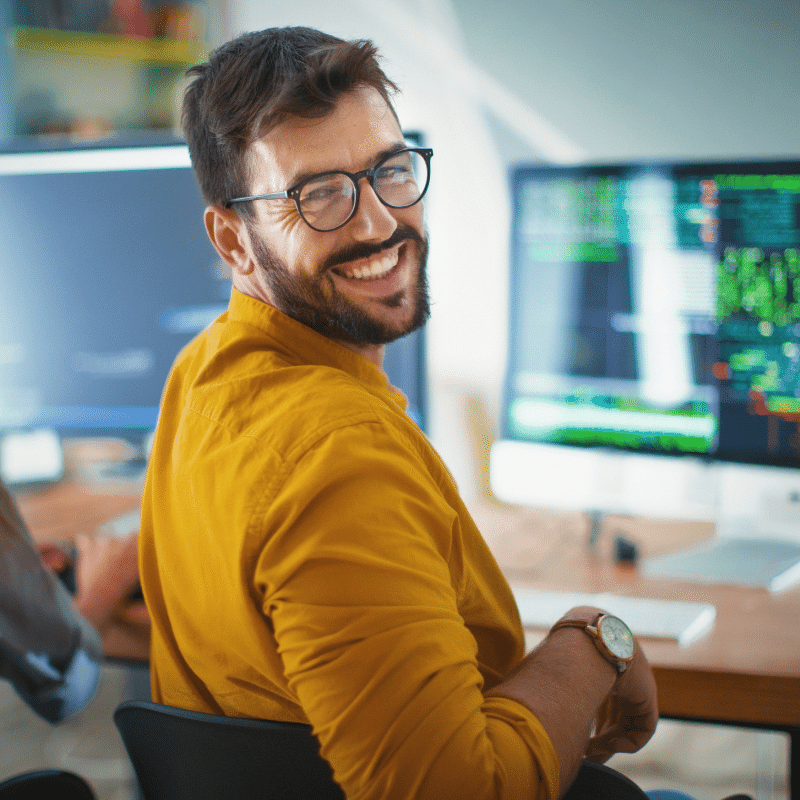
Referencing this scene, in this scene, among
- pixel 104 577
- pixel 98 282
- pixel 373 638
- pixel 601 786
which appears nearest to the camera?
pixel 373 638

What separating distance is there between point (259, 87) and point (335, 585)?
550 millimetres

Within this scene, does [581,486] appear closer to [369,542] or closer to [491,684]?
[491,684]

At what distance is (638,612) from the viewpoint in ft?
3.73

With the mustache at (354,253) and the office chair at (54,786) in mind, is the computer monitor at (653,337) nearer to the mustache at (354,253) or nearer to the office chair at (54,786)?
the mustache at (354,253)

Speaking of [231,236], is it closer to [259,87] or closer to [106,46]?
[259,87]

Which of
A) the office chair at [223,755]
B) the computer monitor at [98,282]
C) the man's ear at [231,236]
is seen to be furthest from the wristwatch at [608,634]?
the computer monitor at [98,282]

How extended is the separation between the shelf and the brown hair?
6.89 feet

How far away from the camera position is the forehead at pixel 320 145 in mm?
833

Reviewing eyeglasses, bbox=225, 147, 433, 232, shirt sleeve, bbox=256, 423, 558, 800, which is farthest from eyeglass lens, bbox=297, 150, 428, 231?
shirt sleeve, bbox=256, 423, 558, 800

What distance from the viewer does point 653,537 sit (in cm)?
151

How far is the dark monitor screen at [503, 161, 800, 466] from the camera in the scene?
4.12 feet

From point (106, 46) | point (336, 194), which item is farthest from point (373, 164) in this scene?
point (106, 46)

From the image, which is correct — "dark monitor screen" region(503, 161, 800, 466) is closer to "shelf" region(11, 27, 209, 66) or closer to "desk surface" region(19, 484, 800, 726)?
"desk surface" region(19, 484, 800, 726)

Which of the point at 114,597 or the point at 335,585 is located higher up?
the point at 335,585
